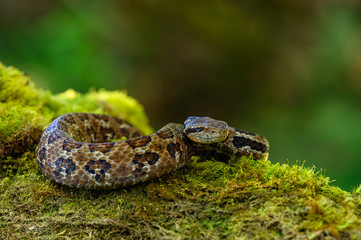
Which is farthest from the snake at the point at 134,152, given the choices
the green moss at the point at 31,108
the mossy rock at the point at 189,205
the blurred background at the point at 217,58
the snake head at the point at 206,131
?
the blurred background at the point at 217,58

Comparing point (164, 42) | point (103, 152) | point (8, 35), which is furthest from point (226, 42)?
point (103, 152)

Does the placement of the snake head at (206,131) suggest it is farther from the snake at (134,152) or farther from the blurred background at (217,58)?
the blurred background at (217,58)

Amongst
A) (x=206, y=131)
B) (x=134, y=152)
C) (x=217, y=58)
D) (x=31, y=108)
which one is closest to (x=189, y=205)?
(x=134, y=152)

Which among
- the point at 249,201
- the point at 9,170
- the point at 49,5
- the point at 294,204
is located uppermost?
the point at 49,5

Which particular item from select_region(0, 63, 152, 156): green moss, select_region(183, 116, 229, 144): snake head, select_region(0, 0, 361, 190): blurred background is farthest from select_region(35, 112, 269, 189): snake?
select_region(0, 0, 361, 190): blurred background

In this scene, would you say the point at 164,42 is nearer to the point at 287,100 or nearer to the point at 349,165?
the point at 287,100

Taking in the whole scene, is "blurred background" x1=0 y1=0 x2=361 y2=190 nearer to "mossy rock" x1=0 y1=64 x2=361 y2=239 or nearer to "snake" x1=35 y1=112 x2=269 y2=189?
"snake" x1=35 y1=112 x2=269 y2=189
